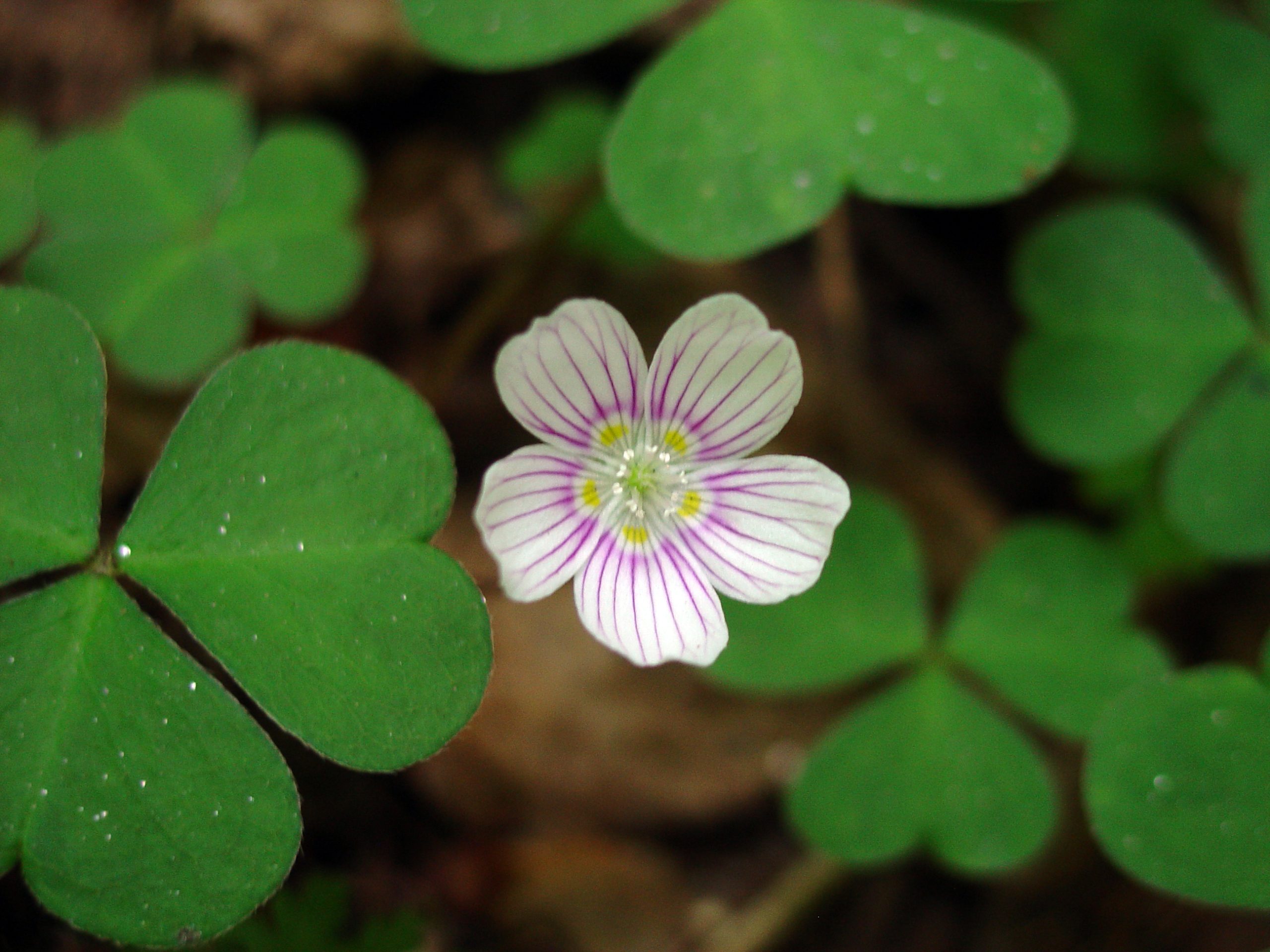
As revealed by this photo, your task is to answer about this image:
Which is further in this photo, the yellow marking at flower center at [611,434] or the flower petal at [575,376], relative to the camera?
the yellow marking at flower center at [611,434]

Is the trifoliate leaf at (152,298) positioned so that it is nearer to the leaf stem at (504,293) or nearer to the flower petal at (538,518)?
the leaf stem at (504,293)

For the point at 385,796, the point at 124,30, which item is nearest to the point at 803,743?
the point at 385,796

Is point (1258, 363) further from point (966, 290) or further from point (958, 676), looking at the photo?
point (958, 676)

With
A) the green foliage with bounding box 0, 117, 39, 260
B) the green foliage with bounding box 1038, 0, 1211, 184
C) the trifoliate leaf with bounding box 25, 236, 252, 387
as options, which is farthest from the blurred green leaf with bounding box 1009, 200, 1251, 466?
the green foliage with bounding box 0, 117, 39, 260

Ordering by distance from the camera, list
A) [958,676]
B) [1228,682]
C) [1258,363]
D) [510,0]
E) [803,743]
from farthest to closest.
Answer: [958,676] → [803,743] → [1258,363] → [510,0] → [1228,682]

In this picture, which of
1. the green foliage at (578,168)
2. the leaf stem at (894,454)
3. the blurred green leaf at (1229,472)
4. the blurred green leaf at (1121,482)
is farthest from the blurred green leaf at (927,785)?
the green foliage at (578,168)

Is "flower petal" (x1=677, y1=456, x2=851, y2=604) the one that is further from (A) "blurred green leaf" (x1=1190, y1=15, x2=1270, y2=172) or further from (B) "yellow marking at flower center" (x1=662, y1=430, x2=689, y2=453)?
(A) "blurred green leaf" (x1=1190, y1=15, x2=1270, y2=172)

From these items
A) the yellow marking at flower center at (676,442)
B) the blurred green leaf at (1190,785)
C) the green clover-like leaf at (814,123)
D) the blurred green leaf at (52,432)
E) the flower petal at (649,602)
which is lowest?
the blurred green leaf at (1190,785)

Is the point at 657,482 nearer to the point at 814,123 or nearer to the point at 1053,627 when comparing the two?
the point at 814,123
